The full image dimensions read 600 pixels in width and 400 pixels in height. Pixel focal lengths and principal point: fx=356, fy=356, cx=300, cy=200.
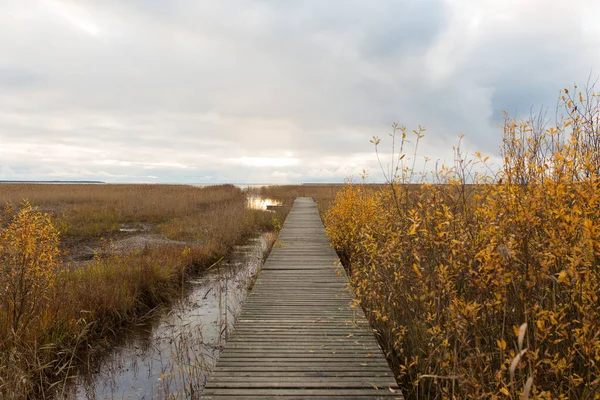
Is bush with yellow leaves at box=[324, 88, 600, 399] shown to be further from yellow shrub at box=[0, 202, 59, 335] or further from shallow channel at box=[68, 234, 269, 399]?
yellow shrub at box=[0, 202, 59, 335]

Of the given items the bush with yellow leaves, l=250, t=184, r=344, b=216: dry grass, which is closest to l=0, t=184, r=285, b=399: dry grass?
the bush with yellow leaves

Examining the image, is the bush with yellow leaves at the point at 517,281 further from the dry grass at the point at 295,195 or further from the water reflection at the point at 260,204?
the water reflection at the point at 260,204

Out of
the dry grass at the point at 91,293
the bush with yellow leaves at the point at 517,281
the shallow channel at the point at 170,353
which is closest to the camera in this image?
the bush with yellow leaves at the point at 517,281

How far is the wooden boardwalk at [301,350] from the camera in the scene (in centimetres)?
271

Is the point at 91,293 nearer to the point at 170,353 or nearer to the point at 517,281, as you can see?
the point at 170,353

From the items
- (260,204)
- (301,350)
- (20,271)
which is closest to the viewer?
(301,350)

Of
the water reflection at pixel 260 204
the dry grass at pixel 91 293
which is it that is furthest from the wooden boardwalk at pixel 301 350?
the water reflection at pixel 260 204

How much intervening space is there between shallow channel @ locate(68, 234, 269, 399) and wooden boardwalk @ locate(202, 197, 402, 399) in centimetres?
52

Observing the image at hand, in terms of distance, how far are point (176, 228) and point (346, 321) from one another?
888cm

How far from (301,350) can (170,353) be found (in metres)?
1.97

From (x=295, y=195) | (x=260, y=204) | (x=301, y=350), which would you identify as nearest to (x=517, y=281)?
(x=301, y=350)

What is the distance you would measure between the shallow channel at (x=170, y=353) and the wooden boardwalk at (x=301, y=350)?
52 centimetres

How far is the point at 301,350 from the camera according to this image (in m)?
3.30

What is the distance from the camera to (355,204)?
26.4 ft
